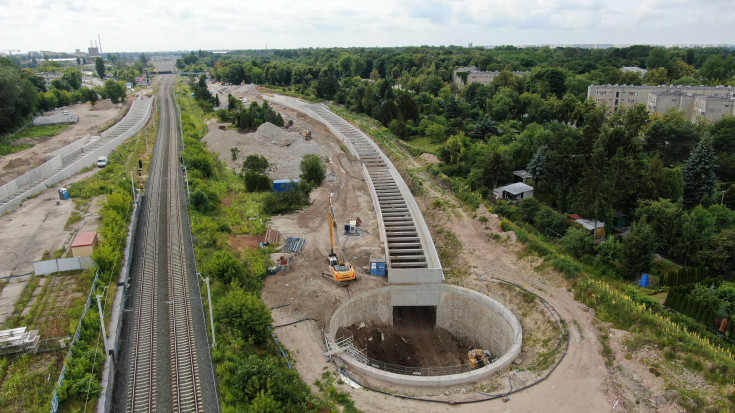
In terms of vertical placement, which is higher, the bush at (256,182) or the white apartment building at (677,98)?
the white apartment building at (677,98)

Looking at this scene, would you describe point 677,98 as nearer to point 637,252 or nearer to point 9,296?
point 637,252

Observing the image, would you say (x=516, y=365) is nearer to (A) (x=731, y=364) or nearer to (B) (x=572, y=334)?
(B) (x=572, y=334)

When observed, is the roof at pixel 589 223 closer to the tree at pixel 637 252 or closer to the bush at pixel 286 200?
the tree at pixel 637 252

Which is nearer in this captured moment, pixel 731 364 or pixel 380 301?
pixel 731 364

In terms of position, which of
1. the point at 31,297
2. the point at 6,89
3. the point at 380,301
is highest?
the point at 6,89

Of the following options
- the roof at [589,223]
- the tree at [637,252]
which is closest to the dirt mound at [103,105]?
the roof at [589,223]

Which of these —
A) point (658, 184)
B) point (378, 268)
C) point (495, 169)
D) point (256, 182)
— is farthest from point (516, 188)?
point (256, 182)

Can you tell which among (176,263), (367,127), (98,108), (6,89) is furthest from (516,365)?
(98,108)
